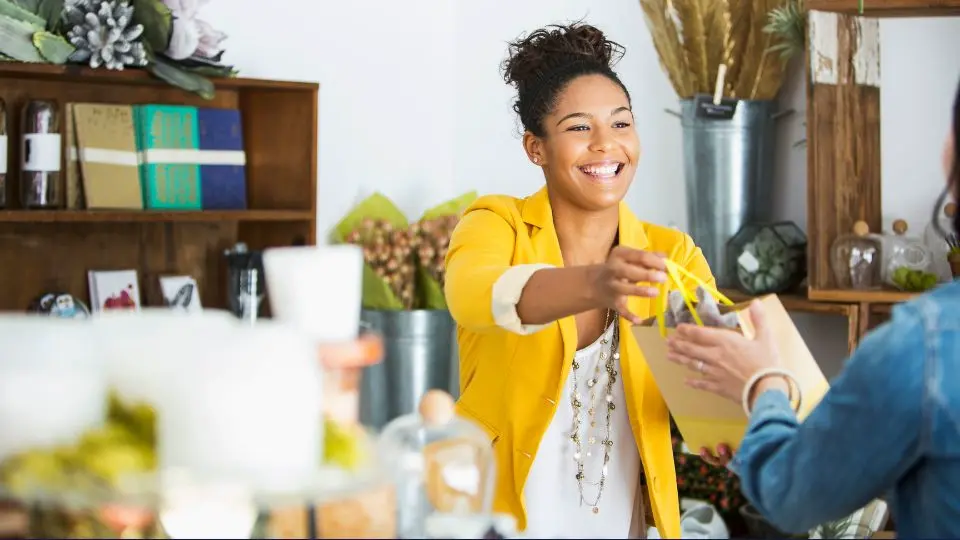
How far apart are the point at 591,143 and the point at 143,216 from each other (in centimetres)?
189

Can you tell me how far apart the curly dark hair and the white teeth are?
12 centimetres

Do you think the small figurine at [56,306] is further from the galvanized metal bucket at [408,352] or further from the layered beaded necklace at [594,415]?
the layered beaded necklace at [594,415]

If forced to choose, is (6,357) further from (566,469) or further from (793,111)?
(793,111)

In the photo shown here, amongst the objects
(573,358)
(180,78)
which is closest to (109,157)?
(180,78)

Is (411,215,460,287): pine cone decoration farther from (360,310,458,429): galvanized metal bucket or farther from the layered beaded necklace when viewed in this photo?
the layered beaded necklace

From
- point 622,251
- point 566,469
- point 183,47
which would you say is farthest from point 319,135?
point 622,251

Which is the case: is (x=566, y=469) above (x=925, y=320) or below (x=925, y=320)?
below

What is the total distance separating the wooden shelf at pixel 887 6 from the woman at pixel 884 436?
193 centimetres

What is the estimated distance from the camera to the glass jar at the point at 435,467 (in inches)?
50.6

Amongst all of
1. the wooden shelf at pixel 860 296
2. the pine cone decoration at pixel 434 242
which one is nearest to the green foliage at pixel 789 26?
the wooden shelf at pixel 860 296

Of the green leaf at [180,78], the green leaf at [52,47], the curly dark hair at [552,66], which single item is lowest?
the curly dark hair at [552,66]

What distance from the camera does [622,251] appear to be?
5.57 ft

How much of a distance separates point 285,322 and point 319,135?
10.7ft

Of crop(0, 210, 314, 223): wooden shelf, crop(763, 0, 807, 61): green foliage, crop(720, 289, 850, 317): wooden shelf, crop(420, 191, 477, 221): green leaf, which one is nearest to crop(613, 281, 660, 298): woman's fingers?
crop(720, 289, 850, 317): wooden shelf
